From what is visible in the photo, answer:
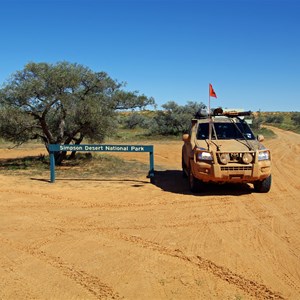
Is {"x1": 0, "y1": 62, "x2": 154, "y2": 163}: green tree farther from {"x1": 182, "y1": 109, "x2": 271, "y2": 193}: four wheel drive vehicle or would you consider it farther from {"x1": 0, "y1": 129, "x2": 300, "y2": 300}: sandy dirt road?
{"x1": 182, "y1": 109, "x2": 271, "y2": 193}: four wheel drive vehicle

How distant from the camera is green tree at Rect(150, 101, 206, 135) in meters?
36.6

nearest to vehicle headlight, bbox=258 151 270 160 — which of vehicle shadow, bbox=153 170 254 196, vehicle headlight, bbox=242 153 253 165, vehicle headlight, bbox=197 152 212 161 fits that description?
vehicle headlight, bbox=242 153 253 165

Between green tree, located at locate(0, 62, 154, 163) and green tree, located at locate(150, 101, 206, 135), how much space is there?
809 inches

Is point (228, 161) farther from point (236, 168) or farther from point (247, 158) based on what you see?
point (247, 158)

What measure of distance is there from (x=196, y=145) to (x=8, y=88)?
7830 mm

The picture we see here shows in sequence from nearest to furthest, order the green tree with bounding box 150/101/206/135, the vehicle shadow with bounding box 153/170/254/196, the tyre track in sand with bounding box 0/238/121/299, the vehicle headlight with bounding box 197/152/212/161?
the tyre track in sand with bounding box 0/238/121/299 < the vehicle headlight with bounding box 197/152/212/161 < the vehicle shadow with bounding box 153/170/254/196 < the green tree with bounding box 150/101/206/135

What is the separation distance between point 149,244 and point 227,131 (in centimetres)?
545

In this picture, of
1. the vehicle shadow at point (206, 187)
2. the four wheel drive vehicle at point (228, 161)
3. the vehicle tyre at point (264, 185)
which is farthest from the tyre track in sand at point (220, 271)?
the vehicle tyre at point (264, 185)

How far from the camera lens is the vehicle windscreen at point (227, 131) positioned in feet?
33.0

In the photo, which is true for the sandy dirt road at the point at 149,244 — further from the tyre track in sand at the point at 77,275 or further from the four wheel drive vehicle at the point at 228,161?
the four wheel drive vehicle at the point at 228,161

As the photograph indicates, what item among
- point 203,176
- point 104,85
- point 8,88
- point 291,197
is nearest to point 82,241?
point 203,176

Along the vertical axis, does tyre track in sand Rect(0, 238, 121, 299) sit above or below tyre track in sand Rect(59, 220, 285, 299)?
below

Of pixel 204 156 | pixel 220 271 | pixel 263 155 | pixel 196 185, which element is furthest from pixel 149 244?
pixel 263 155

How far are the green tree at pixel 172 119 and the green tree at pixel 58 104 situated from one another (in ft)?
67.4
